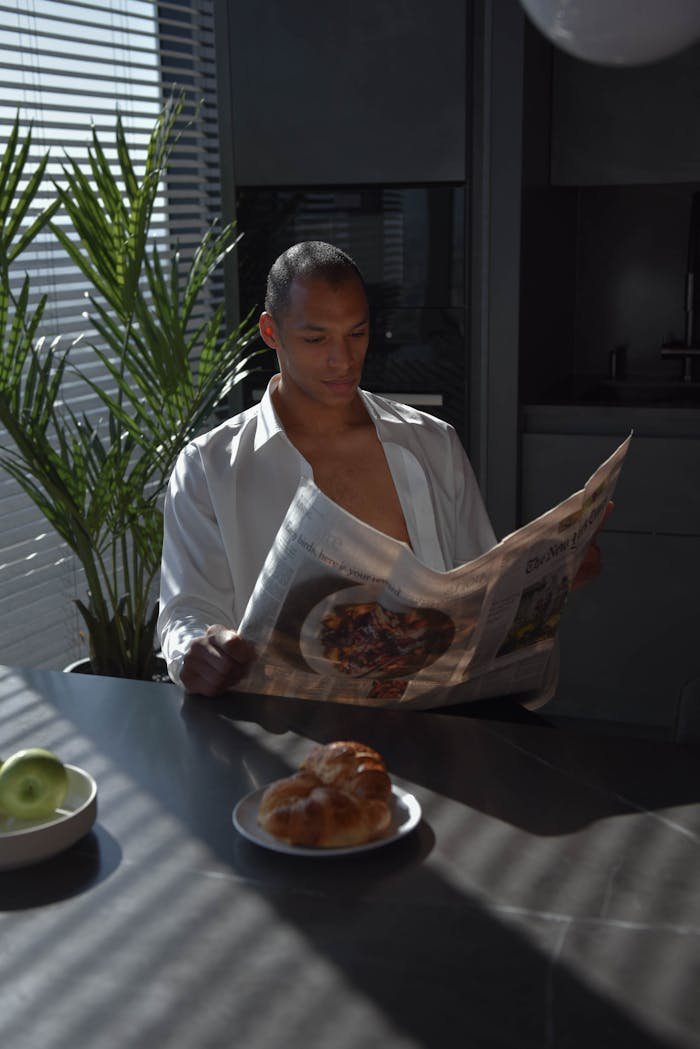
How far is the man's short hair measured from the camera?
1.99m

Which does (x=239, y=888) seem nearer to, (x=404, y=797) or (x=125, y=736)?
(x=404, y=797)

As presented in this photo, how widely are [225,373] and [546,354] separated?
1.12 m

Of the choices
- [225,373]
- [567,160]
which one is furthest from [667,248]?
[225,373]

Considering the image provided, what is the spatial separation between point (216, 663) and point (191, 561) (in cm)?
39

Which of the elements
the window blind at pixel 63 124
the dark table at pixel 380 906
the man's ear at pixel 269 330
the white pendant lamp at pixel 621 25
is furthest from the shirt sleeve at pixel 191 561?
the window blind at pixel 63 124

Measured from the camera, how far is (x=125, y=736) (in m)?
1.45

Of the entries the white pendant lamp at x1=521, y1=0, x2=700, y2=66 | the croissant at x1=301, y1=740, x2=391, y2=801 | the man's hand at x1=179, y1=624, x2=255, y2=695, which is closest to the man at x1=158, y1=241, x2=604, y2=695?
the man's hand at x1=179, y1=624, x2=255, y2=695

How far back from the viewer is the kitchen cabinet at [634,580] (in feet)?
10.8

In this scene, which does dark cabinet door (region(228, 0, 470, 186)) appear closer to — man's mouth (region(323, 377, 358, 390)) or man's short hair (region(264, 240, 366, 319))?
man's short hair (region(264, 240, 366, 319))

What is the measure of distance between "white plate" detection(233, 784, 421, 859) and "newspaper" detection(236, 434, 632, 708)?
0.26m

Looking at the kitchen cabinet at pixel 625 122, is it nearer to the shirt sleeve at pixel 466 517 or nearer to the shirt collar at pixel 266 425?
the shirt sleeve at pixel 466 517

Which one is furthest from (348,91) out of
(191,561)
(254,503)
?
(191,561)

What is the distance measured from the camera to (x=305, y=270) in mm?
2002

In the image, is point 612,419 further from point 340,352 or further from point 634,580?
point 340,352
